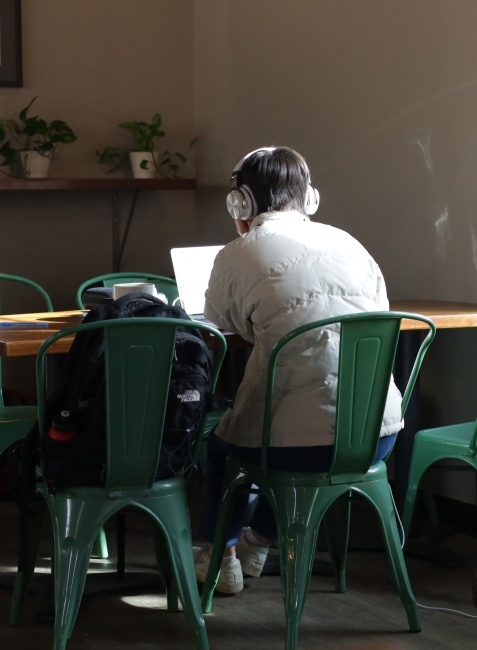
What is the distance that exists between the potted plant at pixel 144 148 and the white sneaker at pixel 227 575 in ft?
7.47

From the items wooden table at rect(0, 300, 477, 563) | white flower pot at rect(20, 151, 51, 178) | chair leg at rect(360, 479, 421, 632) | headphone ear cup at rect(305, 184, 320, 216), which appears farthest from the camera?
white flower pot at rect(20, 151, 51, 178)

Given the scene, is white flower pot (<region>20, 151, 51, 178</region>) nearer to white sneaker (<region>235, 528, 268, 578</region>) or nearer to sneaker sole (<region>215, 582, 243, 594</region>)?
white sneaker (<region>235, 528, 268, 578</region>)

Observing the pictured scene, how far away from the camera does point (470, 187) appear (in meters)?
3.18

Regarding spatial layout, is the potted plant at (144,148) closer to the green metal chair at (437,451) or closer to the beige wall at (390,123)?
the beige wall at (390,123)

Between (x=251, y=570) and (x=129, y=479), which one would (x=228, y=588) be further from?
(x=129, y=479)

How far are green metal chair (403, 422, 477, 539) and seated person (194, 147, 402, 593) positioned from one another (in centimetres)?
41

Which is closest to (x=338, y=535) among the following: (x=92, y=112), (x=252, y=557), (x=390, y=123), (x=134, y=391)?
(x=252, y=557)

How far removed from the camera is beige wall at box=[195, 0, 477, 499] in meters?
3.22

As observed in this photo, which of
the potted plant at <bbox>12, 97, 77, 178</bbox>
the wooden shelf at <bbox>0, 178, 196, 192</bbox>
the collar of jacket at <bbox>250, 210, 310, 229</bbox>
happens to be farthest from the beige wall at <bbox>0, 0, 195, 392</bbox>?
the collar of jacket at <bbox>250, 210, 310, 229</bbox>

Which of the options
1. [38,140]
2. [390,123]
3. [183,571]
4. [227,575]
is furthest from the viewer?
[38,140]

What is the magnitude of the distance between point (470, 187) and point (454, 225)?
144 millimetres

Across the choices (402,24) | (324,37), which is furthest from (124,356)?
(324,37)

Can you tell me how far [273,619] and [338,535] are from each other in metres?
0.30

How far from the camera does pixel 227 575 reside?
2562 mm
